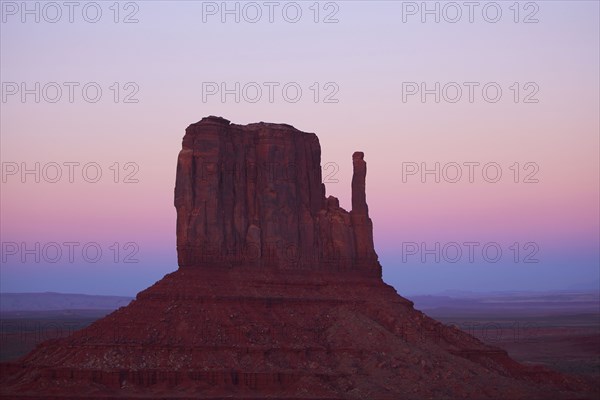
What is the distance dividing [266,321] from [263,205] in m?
10.2

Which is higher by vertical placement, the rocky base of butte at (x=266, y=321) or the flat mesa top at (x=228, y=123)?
the flat mesa top at (x=228, y=123)

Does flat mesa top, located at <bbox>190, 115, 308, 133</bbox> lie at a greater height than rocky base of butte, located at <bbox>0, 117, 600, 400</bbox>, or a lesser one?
greater

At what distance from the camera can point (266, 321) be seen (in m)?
93.4

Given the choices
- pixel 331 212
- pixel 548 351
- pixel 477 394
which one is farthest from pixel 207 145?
pixel 548 351

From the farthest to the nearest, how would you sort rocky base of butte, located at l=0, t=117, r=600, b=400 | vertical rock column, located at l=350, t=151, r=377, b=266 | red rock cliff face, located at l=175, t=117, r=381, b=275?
vertical rock column, located at l=350, t=151, r=377, b=266
red rock cliff face, located at l=175, t=117, r=381, b=275
rocky base of butte, located at l=0, t=117, r=600, b=400

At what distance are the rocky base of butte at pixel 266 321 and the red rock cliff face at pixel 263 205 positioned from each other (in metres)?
0.10

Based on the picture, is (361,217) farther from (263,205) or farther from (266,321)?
(266,321)

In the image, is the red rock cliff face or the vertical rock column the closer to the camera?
the red rock cliff face

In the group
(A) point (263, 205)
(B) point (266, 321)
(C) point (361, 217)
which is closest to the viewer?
(B) point (266, 321)

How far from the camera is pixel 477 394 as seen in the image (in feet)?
286

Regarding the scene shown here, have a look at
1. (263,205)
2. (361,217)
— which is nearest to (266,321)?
(263,205)

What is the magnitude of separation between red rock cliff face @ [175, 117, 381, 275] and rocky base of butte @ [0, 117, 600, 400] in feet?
0.32

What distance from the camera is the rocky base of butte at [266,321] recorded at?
87.5 meters

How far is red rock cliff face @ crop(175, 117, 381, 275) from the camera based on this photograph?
97.3m
